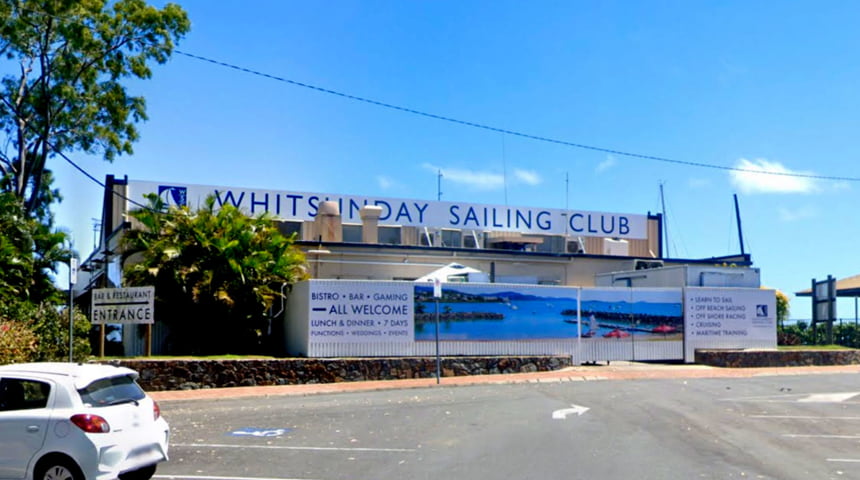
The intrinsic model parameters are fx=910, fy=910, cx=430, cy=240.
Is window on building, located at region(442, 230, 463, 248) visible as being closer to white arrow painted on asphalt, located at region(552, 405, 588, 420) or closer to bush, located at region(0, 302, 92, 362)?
bush, located at region(0, 302, 92, 362)

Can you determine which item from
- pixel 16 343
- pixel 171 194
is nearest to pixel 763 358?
pixel 171 194

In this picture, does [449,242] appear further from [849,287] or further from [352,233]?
[849,287]

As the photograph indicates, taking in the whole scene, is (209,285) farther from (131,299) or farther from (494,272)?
(494,272)

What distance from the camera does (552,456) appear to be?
12.3 meters

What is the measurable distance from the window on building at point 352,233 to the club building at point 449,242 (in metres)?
0.04

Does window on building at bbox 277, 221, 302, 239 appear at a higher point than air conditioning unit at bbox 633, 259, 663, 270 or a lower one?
higher

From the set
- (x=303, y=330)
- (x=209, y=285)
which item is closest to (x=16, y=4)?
(x=209, y=285)

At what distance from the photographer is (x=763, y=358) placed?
30.1 meters

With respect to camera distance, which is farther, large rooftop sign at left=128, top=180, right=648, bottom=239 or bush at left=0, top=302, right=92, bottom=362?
large rooftop sign at left=128, top=180, right=648, bottom=239

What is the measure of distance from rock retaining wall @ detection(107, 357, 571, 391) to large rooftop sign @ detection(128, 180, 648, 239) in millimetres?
10946

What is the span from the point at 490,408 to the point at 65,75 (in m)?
24.9

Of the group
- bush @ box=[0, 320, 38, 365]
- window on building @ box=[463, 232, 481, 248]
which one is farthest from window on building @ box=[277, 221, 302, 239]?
bush @ box=[0, 320, 38, 365]

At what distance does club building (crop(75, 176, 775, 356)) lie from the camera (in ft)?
105

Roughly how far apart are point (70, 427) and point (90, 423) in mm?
200
